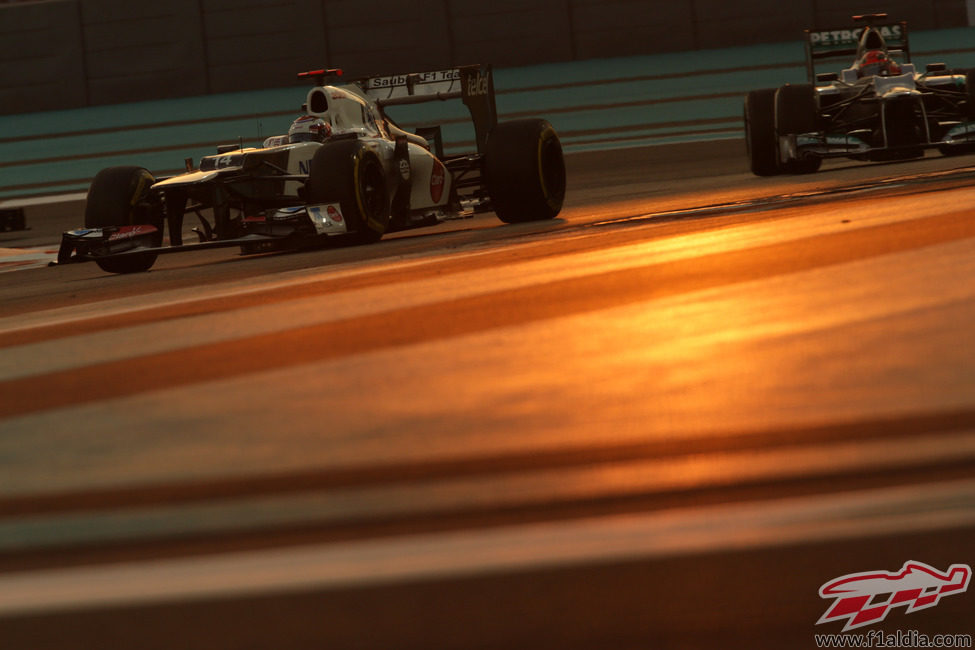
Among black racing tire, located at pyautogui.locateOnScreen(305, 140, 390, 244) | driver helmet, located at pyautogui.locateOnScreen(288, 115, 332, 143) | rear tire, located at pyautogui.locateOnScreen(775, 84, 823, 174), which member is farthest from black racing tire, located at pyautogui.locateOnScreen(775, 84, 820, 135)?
black racing tire, located at pyautogui.locateOnScreen(305, 140, 390, 244)

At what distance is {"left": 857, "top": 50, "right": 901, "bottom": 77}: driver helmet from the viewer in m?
13.8

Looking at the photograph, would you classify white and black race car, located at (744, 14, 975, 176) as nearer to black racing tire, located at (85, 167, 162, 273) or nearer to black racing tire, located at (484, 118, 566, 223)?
black racing tire, located at (484, 118, 566, 223)

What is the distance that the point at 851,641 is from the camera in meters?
1.61

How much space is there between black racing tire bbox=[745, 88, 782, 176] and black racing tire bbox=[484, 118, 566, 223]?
11.0 feet

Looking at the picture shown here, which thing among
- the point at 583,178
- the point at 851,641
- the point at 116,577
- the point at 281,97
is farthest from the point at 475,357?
the point at 281,97

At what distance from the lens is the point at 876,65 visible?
13859mm

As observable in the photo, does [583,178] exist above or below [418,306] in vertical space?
above

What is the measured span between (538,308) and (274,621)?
7.89ft

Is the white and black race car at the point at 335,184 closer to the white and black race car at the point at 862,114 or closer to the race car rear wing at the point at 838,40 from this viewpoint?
the white and black race car at the point at 862,114

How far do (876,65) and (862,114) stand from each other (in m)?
0.48

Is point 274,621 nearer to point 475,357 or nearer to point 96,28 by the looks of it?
point 475,357

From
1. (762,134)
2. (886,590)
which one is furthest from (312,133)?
(886,590)

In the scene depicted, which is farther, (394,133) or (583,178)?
(583,178)

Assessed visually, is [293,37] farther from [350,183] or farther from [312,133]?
[350,183]
